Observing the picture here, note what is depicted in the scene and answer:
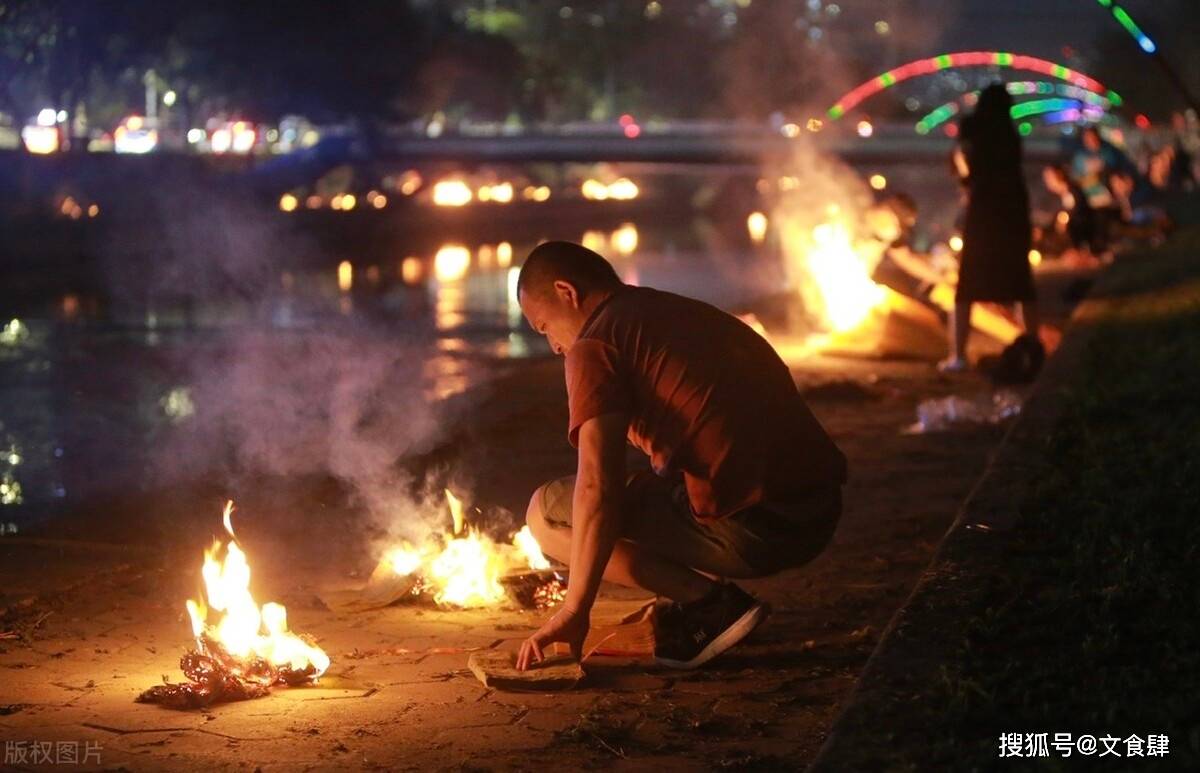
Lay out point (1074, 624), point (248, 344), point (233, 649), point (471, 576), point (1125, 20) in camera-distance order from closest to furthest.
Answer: point (1074, 624) → point (233, 649) → point (471, 576) → point (248, 344) → point (1125, 20)

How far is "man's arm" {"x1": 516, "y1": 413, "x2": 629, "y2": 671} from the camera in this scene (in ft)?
16.5

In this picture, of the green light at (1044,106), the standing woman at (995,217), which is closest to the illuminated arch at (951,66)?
the green light at (1044,106)

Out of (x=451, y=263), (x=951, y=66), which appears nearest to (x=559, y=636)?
(x=451, y=263)

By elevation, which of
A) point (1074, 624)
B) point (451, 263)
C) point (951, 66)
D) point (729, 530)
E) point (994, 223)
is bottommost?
point (1074, 624)

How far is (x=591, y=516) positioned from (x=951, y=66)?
108198mm

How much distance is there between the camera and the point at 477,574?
6.65 metres

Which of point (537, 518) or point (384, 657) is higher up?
point (537, 518)

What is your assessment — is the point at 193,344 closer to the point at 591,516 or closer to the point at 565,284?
the point at 565,284

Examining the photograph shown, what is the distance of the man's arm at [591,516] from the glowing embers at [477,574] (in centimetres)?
131

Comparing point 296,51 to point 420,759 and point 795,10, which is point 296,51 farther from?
point 795,10

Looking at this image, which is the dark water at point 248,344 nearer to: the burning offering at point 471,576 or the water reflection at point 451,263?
the water reflection at point 451,263

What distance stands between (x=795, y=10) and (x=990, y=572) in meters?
111

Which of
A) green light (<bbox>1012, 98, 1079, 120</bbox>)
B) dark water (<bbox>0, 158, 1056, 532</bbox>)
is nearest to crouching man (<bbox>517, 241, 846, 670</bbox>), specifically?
dark water (<bbox>0, 158, 1056, 532</bbox>)

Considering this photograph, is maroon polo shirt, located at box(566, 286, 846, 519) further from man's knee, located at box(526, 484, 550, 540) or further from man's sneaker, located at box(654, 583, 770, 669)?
man's knee, located at box(526, 484, 550, 540)
